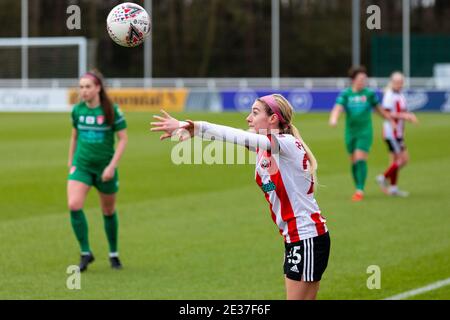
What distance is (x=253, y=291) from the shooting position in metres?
9.59

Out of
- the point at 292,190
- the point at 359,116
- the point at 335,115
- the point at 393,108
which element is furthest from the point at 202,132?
the point at 393,108

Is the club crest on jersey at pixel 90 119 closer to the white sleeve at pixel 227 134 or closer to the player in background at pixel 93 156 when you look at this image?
the player in background at pixel 93 156

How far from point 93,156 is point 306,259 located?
15.3 feet

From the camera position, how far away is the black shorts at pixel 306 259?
6.56 metres

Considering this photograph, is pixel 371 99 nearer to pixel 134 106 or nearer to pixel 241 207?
pixel 241 207

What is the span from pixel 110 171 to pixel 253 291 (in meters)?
2.23

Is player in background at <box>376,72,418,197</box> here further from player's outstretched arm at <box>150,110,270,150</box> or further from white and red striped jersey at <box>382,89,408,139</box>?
player's outstretched arm at <box>150,110,270,150</box>

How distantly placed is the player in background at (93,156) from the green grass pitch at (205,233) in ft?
1.62

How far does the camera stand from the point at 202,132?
6219 millimetres

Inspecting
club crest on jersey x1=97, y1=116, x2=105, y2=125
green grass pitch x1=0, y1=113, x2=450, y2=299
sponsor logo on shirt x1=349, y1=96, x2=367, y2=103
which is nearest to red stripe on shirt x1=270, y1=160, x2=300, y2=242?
green grass pitch x1=0, y1=113, x2=450, y2=299

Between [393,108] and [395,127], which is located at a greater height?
[393,108]

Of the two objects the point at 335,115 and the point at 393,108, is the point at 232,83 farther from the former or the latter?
the point at 335,115

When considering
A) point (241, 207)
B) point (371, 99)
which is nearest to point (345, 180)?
point (371, 99)

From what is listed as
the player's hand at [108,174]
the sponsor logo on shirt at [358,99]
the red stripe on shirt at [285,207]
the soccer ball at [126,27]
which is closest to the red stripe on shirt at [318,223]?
the red stripe on shirt at [285,207]
